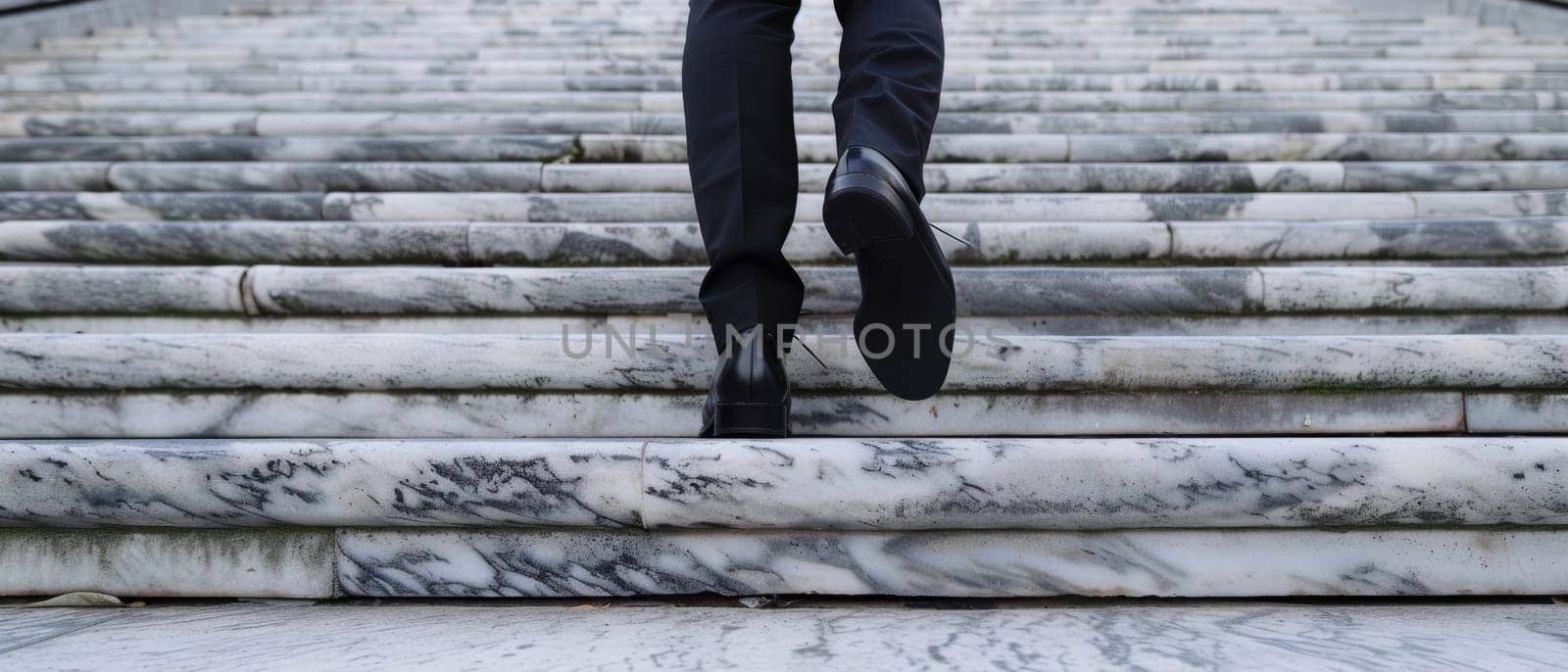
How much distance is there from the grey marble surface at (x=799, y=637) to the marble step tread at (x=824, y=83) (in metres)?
2.80

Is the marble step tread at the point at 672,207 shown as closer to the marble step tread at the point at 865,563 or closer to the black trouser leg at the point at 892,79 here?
the black trouser leg at the point at 892,79

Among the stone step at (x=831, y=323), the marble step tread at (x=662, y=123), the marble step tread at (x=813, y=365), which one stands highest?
the marble step tread at (x=662, y=123)

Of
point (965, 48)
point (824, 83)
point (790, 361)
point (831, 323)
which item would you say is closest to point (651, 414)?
point (790, 361)

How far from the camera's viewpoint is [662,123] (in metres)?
2.99

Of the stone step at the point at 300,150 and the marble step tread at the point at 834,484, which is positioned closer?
the marble step tread at the point at 834,484

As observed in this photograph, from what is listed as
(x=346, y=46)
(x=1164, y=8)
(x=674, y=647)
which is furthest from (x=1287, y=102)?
(x=346, y=46)

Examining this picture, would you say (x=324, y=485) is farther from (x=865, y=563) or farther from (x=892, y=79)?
(x=892, y=79)

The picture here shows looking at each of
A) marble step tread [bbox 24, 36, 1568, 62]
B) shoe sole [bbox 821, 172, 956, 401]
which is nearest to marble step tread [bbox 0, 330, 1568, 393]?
shoe sole [bbox 821, 172, 956, 401]

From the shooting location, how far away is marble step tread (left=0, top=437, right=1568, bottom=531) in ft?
3.66

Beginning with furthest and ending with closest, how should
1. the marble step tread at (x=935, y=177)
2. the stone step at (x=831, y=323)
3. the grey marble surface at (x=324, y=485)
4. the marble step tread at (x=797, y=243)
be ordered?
the marble step tread at (x=935, y=177) < the marble step tread at (x=797, y=243) < the stone step at (x=831, y=323) < the grey marble surface at (x=324, y=485)

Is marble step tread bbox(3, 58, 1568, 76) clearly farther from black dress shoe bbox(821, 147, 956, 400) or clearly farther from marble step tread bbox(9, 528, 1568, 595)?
marble step tread bbox(9, 528, 1568, 595)

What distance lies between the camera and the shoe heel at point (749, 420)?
1.23 meters

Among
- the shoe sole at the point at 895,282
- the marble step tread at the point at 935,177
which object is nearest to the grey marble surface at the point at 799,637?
the shoe sole at the point at 895,282

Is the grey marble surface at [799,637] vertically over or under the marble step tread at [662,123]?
under
